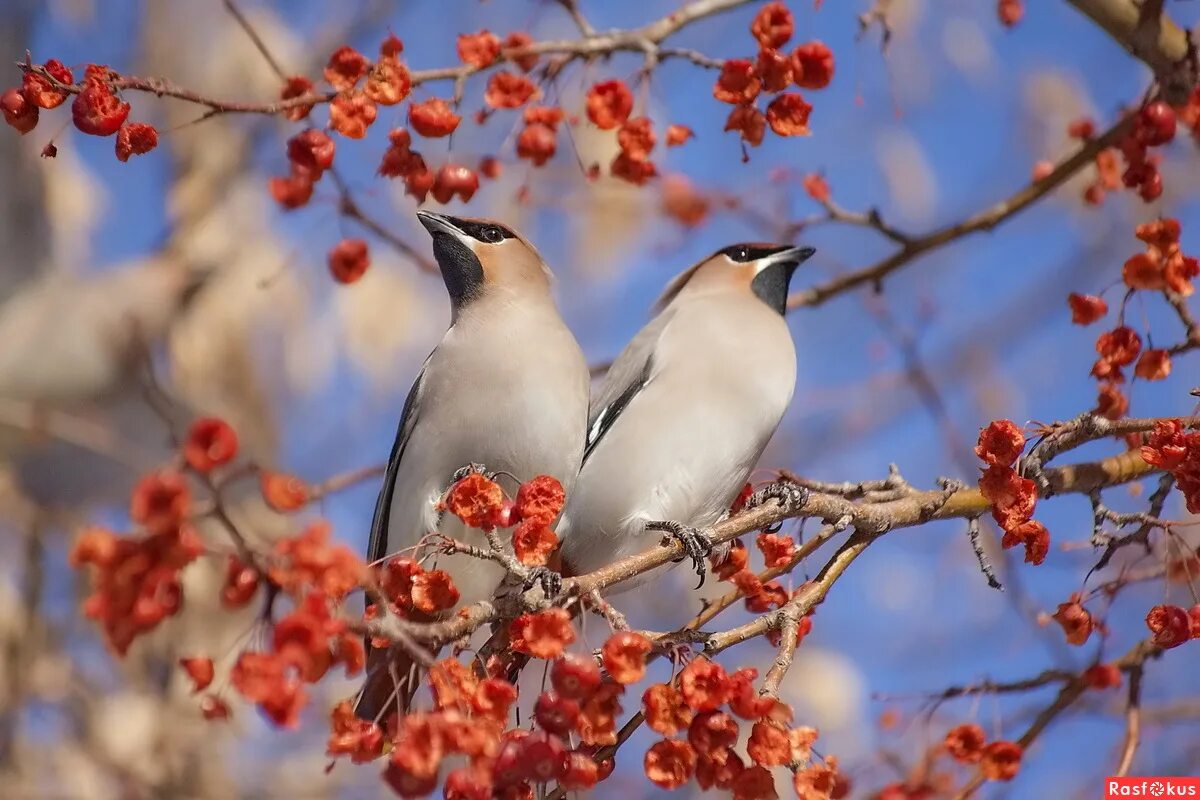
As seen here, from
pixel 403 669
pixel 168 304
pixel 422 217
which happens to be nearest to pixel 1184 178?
pixel 422 217

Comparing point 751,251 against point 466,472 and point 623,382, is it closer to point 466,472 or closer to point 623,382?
point 623,382

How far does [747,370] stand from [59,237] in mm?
3696

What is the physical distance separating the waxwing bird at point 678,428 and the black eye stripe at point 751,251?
283mm

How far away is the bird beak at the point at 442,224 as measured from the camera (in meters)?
3.57

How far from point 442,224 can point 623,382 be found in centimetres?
66

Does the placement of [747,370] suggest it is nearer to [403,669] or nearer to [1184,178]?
[403,669]

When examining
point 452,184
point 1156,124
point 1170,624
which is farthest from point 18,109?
point 1156,124

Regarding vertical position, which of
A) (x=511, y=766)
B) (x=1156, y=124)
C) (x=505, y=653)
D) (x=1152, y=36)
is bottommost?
(x=511, y=766)

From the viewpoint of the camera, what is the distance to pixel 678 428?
338 centimetres

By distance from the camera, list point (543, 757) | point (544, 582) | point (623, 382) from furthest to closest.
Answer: point (623, 382), point (544, 582), point (543, 757)

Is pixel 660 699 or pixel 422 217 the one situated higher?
pixel 422 217

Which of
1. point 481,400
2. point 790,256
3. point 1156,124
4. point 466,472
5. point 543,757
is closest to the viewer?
point 543,757

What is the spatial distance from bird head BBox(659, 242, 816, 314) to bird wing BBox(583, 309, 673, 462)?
0.77ft

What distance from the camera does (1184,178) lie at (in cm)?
625
